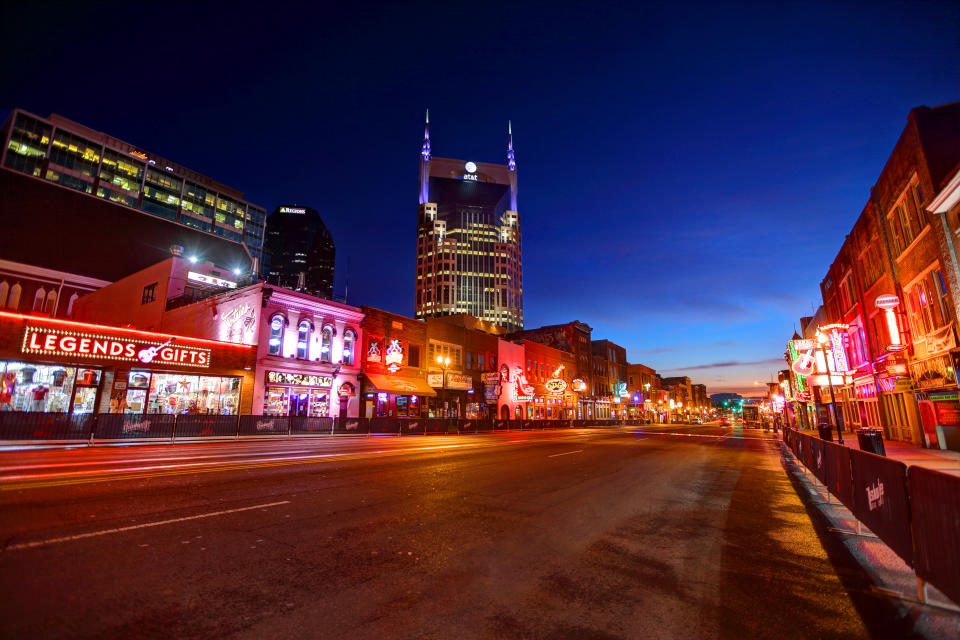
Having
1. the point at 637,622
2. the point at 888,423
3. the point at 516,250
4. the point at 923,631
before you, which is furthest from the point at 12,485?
the point at 516,250

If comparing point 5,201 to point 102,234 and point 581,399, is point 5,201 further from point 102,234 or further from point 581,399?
point 581,399

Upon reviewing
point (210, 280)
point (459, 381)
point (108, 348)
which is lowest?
point (459, 381)

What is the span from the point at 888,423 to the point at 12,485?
33.7 m

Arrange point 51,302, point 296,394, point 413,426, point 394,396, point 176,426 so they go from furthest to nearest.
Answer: point 51,302 → point 394,396 → point 413,426 → point 296,394 → point 176,426

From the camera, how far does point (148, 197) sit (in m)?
92.8

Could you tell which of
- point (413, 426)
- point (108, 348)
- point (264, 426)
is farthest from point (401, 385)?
point (108, 348)

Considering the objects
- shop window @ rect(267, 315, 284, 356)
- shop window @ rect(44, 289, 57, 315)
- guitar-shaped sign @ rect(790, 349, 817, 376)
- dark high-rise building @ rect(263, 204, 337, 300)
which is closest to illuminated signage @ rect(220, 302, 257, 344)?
shop window @ rect(267, 315, 284, 356)

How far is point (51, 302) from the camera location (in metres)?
49.3

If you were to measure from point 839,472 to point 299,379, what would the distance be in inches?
1167

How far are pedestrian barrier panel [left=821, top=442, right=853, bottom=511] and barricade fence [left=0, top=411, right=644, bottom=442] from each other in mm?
24979

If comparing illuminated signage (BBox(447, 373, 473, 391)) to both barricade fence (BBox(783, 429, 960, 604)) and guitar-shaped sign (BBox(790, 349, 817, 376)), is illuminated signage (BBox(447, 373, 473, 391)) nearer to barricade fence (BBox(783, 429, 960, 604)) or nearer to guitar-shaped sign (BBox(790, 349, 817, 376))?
guitar-shaped sign (BBox(790, 349, 817, 376))

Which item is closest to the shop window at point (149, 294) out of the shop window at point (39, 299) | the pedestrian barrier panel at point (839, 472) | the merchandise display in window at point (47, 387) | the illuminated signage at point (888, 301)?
the merchandise display in window at point (47, 387)

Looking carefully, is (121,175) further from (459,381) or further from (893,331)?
(893,331)

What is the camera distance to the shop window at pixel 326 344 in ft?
106
